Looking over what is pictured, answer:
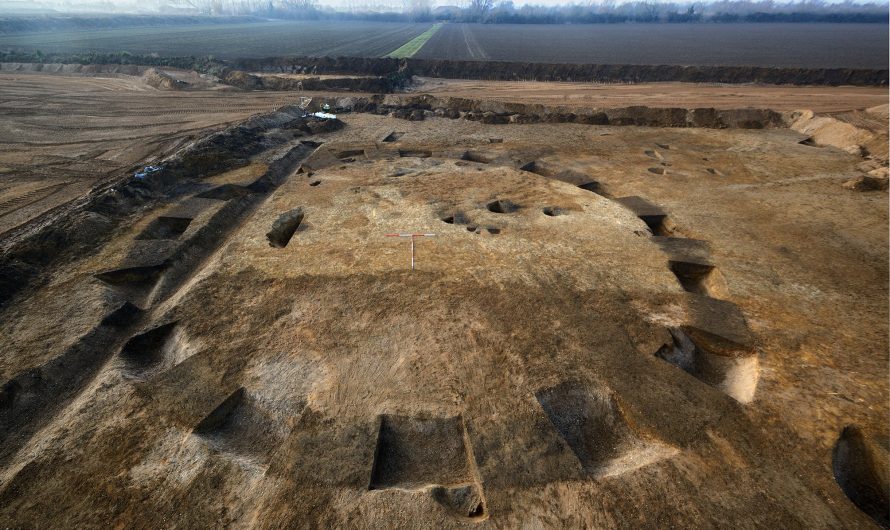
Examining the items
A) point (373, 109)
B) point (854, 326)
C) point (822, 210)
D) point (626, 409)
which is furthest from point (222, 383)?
point (373, 109)

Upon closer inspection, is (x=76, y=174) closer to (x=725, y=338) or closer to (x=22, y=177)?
(x=22, y=177)

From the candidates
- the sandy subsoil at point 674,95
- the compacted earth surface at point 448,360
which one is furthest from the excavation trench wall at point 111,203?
the sandy subsoil at point 674,95

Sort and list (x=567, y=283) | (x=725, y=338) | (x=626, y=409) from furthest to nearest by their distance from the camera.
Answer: (x=567, y=283), (x=725, y=338), (x=626, y=409)

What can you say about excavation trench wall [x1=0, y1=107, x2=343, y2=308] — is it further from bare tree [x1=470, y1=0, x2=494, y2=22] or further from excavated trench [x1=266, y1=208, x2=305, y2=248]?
bare tree [x1=470, y1=0, x2=494, y2=22]

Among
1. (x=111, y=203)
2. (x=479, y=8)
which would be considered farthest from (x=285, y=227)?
(x=479, y=8)

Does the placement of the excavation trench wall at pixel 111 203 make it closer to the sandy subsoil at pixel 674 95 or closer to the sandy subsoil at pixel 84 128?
the sandy subsoil at pixel 84 128

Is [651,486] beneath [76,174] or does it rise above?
beneath

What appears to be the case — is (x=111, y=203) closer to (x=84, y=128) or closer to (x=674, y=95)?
(x=84, y=128)
